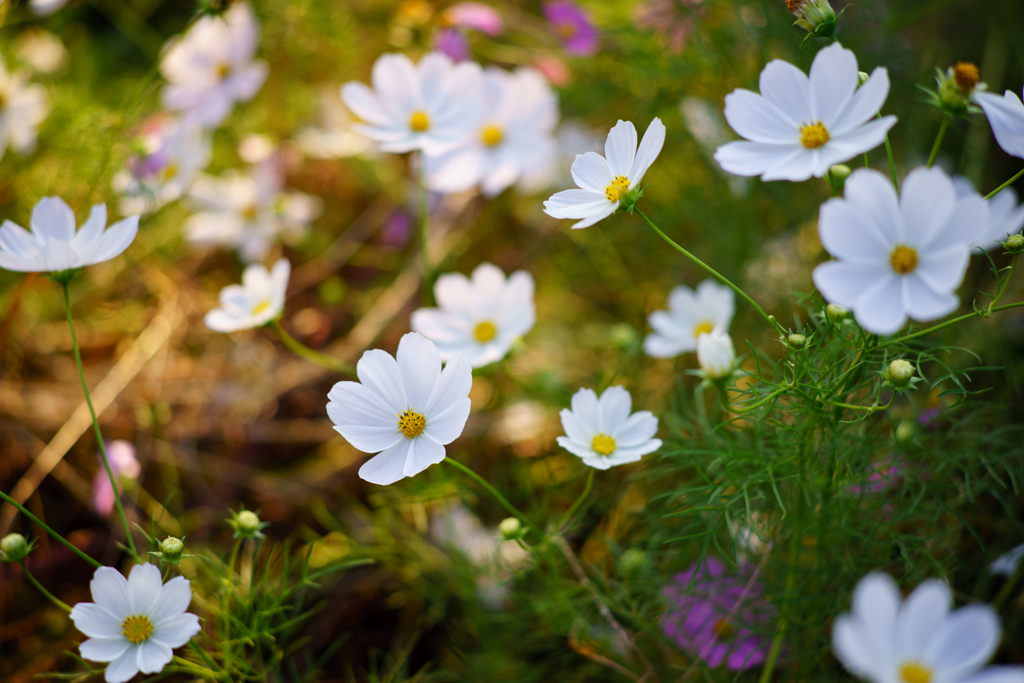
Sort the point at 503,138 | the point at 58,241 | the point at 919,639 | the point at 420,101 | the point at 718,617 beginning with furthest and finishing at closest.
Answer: the point at 503,138 → the point at 420,101 → the point at 718,617 → the point at 58,241 → the point at 919,639

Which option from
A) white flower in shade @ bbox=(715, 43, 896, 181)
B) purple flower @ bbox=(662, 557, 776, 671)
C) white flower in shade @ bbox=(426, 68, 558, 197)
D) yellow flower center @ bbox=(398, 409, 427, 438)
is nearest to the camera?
white flower in shade @ bbox=(715, 43, 896, 181)

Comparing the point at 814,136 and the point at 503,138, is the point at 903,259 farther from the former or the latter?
the point at 503,138

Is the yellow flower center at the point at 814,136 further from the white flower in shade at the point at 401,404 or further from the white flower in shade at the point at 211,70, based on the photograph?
the white flower in shade at the point at 211,70

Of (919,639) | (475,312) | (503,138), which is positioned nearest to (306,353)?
(475,312)

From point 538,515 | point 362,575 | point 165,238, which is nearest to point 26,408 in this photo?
point 165,238

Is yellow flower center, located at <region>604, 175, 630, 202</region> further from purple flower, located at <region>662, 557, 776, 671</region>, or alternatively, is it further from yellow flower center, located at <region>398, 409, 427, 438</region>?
purple flower, located at <region>662, 557, 776, 671</region>

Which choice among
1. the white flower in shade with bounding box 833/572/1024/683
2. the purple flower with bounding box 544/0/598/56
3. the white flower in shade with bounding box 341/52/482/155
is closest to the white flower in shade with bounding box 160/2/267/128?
the white flower in shade with bounding box 341/52/482/155

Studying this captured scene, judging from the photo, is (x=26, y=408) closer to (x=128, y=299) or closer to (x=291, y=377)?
(x=128, y=299)
